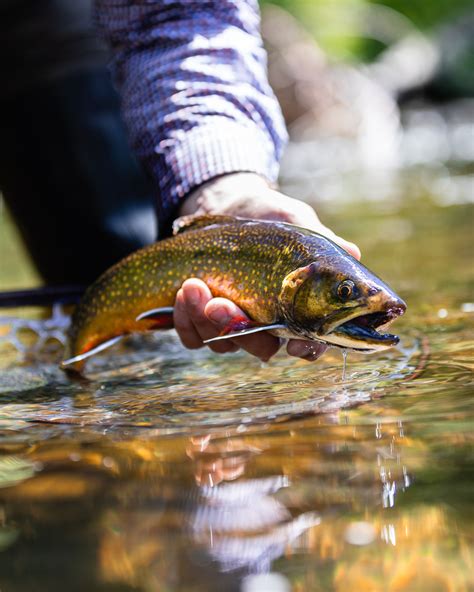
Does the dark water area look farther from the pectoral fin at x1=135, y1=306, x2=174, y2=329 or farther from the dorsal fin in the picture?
the dorsal fin

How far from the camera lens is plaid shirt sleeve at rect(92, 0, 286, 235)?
9.86 ft

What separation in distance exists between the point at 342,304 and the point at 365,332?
0.08 metres

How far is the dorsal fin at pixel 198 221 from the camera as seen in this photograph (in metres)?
2.62

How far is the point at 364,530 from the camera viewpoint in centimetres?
141

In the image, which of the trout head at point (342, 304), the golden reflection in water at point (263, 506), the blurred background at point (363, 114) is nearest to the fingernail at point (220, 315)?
the trout head at point (342, 304)

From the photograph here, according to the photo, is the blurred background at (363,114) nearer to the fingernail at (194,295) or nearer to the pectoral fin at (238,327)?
the fingernail at (194,295)

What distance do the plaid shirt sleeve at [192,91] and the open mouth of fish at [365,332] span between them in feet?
2.85

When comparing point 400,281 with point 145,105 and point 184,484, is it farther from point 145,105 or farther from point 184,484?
point 184,484

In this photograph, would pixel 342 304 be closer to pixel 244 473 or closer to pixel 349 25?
pixel 244 473

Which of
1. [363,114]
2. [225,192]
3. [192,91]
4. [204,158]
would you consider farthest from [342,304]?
[363,114]

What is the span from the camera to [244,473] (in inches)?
67.4

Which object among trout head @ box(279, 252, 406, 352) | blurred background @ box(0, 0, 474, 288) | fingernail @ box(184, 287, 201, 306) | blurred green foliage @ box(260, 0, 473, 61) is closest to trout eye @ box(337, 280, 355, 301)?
trout head @ box(279, 252, 406, 352)

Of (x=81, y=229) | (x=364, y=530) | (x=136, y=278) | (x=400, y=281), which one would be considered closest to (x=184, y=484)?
(x=364, y=530)

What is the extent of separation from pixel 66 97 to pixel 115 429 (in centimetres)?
260
